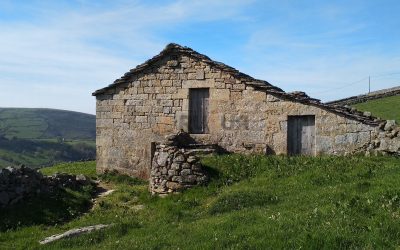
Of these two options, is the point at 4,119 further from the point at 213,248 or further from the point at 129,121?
the point at 213,248

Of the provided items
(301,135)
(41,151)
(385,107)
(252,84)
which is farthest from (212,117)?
(41,151)

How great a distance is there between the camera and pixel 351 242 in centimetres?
733


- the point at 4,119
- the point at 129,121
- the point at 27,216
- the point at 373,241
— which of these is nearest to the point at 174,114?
the point at 129,121

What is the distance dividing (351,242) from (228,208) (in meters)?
4.86

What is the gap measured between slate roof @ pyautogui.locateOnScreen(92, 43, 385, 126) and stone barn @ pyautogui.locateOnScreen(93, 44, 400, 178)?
0.13ft

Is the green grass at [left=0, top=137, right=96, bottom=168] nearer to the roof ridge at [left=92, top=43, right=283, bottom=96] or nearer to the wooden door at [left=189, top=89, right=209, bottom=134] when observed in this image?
the roof ridge at [left=92, top=43, right=283, bottom=96]

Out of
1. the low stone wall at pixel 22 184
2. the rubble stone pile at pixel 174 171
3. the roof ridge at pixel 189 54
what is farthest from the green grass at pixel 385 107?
the low stone wall at pixel 22 184

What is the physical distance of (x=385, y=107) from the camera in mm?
28984

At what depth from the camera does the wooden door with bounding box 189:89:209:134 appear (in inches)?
784

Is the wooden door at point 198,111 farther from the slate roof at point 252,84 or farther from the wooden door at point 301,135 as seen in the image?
the wooden door at point 301,135

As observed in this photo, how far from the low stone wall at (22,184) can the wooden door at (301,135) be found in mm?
9393

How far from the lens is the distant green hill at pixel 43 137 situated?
109188mm

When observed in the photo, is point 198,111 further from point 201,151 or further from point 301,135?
point 301,135

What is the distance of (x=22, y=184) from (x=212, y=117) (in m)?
8.54
